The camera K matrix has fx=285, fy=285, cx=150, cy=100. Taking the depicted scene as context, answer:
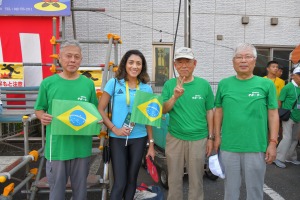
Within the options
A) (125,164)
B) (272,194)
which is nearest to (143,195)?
(125,164)

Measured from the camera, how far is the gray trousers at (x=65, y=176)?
2686mm

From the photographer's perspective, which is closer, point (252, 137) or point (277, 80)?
point (252, 137)

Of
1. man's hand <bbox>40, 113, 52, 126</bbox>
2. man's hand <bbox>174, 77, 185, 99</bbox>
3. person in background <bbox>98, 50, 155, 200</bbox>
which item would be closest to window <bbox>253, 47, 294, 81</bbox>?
man's hand <bbox>174, 77, 185, 99</bbox>

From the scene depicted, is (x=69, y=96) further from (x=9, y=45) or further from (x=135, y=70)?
(x=9, y=45)

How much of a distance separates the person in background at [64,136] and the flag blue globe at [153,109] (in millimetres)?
619

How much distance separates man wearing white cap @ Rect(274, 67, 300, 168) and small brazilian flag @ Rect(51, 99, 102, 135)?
4.28 metres

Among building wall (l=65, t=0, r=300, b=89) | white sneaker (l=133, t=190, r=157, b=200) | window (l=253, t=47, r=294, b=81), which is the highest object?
building wall (l=65, t=0, r=300, b=89)

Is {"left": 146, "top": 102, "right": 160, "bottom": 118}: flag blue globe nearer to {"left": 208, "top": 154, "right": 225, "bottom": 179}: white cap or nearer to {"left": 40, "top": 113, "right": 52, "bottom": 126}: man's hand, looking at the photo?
{"left": 208, "top": 154, "right": 225, "bottom": 179}: white cap

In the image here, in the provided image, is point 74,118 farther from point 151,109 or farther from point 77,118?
point 151,109

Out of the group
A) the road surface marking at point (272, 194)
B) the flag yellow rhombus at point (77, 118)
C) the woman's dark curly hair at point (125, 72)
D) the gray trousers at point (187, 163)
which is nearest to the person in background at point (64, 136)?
the flag yellow rhombus at point (77, 118)

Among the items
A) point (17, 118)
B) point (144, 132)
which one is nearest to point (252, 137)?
point (144, 132)

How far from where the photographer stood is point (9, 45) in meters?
6.00

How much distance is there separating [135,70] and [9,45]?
423 centimetres

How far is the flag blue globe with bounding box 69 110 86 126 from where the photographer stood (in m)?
2.65
